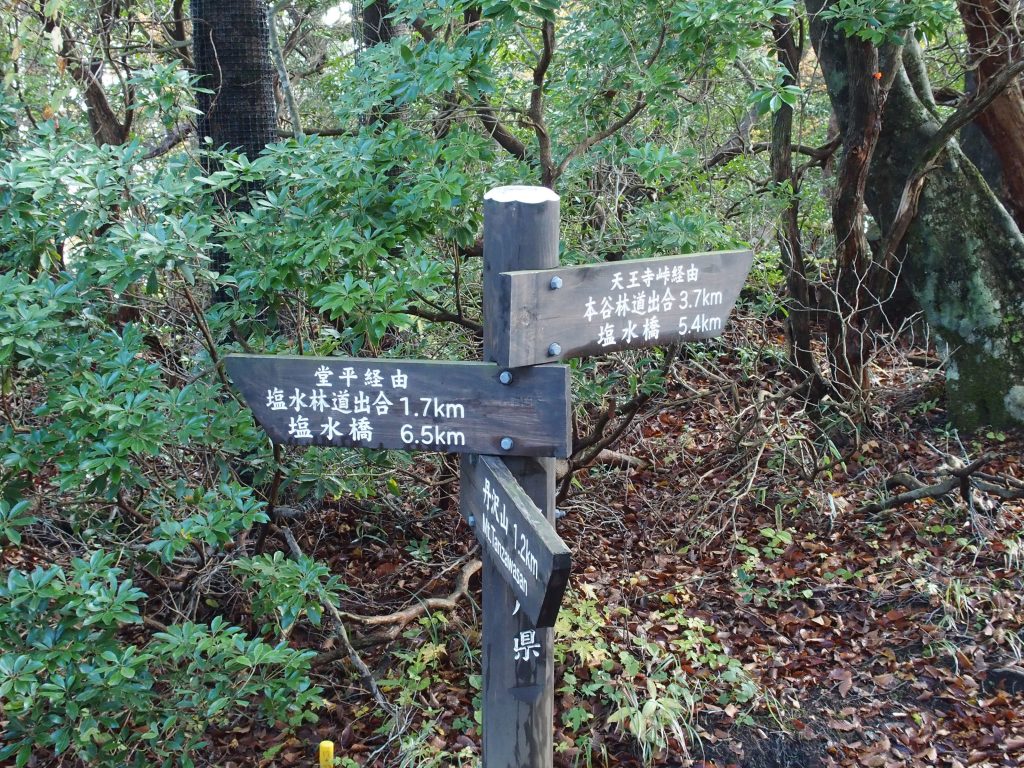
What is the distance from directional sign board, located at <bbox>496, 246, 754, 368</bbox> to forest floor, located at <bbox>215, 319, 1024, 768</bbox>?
2.07 m

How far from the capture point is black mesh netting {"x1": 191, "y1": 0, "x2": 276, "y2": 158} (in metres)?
5.30

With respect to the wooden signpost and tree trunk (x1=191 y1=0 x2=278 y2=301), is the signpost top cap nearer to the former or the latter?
the wooden signpost

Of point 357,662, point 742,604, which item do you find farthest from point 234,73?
point 742,604

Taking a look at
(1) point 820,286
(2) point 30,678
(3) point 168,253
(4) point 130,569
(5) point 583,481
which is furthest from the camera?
(1) point 820,286

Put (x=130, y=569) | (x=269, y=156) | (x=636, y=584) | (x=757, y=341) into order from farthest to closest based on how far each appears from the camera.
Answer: (x=757, y=341) → (x=636, y=584) → (x=269, y=156) → (x=130, y=569)

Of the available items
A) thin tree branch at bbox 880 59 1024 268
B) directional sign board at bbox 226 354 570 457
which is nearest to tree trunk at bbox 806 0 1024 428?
thin tree branch at bbox 880 59 1024 268

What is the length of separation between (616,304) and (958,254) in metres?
4.88

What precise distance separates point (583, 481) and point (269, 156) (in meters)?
3.26

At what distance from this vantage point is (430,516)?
5402 mm

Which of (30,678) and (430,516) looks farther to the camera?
(430,516)

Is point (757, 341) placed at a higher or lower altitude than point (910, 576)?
higher

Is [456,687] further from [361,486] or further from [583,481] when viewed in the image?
[583,481]

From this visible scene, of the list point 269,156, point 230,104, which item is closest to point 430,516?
point 269,156

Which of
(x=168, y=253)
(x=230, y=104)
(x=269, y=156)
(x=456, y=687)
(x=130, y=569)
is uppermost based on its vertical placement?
(x=230, y=104)
